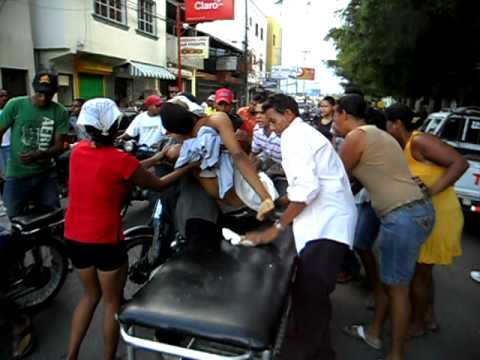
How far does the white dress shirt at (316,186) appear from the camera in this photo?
217cm

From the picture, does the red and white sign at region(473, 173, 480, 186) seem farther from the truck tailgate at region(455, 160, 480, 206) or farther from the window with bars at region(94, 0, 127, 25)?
the window with bars at region(94, 0, 127, 25)

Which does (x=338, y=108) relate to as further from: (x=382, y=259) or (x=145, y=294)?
(x=145, y=294)

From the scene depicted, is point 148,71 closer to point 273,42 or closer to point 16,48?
point 16,48

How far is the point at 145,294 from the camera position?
6.25ft

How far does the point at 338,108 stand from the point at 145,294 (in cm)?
177

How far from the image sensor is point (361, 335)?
3.15 metres

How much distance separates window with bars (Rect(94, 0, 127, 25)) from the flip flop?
1441 centimetres

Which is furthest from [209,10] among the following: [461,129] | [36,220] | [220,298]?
[220,298]

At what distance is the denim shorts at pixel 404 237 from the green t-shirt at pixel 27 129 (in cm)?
295

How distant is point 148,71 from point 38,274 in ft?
49.3

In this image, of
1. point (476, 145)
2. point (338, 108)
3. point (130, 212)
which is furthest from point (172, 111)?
point (476, 145)

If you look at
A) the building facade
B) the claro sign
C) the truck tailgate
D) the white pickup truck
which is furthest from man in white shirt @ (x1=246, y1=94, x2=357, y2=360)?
the building facade

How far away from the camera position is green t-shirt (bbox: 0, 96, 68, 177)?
3.61 m

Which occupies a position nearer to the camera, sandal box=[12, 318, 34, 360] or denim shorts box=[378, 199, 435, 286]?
denim shorts box=[378, 199, 435, 286]
